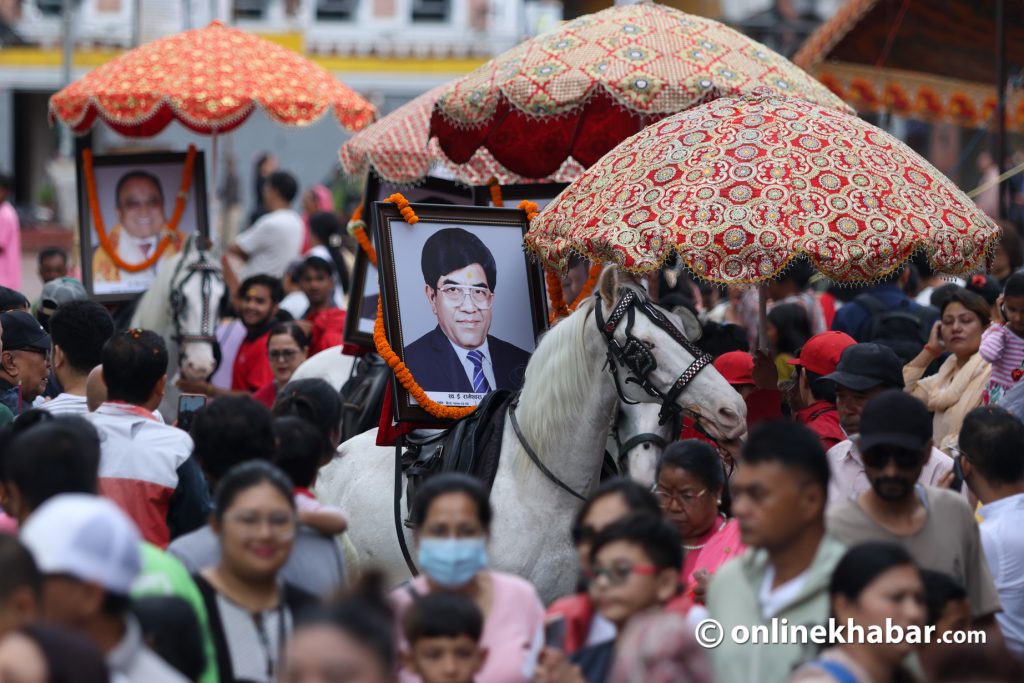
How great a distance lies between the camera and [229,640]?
A: 461 centimetres

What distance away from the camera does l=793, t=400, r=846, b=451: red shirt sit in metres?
7.61

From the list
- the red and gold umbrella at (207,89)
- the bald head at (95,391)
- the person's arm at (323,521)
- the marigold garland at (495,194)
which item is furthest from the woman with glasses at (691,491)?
the red and gold umbrella at (207,89)

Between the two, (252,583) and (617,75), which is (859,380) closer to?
(617,75)

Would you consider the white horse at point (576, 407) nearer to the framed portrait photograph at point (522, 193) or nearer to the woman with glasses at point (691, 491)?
the woman with glasses at point (691, 491)

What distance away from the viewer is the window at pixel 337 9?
34.5 m

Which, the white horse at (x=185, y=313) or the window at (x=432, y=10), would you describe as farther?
the window at (x=432, y=10)

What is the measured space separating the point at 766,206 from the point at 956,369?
7.51ft

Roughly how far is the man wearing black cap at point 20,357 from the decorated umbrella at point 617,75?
282cm

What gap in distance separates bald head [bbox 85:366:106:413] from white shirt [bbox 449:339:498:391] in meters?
1.77

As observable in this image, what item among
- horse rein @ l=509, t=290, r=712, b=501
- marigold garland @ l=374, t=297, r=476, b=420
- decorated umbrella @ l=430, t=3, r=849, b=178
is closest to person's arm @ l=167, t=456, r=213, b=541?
horse rein @ l=509, t=290, r=712, b=501

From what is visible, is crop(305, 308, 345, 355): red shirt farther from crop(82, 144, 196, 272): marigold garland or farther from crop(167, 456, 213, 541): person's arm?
crop(167, 456, 213, 541): person's arm

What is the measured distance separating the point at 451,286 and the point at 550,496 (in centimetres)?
145

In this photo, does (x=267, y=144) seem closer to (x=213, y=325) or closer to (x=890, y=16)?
(x=890, y=16)

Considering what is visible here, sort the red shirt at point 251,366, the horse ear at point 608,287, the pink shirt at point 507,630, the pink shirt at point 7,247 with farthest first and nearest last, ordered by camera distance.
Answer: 1. the pink shirt at point 7,247
2. the red shirt at point 251,366
3. the horse ear at point 608,287
4. the pink shirt at point 507,630
